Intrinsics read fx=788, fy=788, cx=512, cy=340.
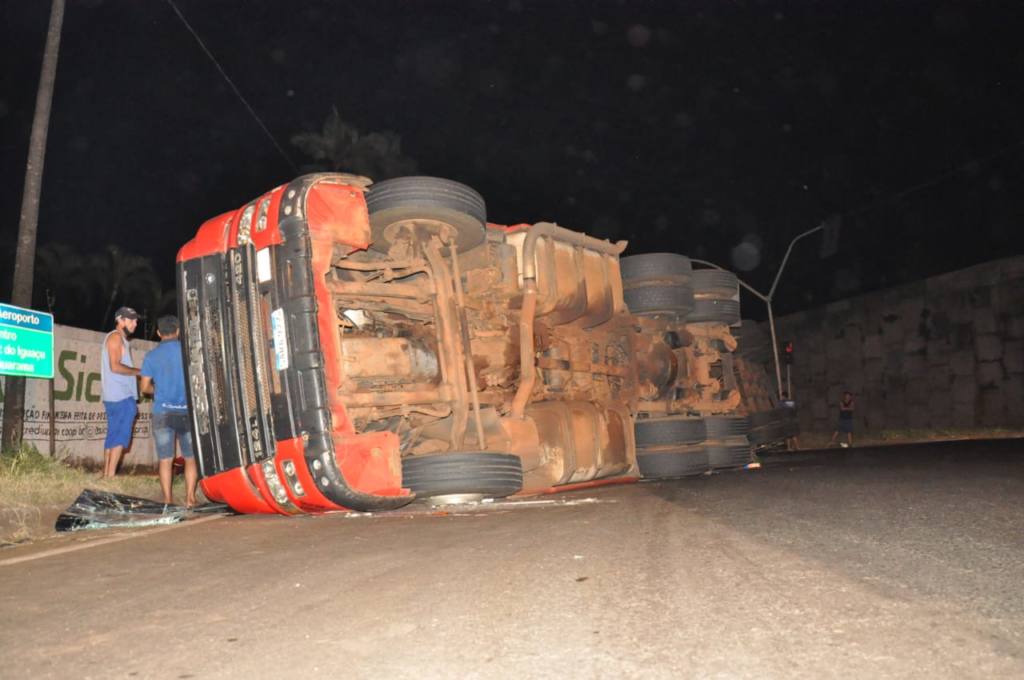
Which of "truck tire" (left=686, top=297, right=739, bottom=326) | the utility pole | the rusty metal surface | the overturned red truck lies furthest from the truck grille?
"truck tire" (left=686, top=297, right=739, bottom=326)

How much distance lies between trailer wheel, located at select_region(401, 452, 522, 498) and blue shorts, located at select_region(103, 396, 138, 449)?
3170mm

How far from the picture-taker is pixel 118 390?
7.05 meters

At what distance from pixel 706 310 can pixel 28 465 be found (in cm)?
750

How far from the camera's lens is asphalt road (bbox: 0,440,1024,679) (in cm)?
219

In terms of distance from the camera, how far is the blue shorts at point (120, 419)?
7.04 meters

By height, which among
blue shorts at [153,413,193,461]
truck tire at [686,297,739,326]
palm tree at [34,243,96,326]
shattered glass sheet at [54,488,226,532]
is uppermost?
palm tree at [34,243,96,326]

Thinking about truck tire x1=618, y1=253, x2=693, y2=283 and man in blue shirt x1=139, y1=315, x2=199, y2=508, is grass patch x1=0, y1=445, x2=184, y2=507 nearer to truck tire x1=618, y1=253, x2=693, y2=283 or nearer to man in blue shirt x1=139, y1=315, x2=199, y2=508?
man in blue shirt x1=139, y1=315, x2=199, y2=508

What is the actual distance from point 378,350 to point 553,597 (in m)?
3.14

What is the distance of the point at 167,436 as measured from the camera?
6.62 metres

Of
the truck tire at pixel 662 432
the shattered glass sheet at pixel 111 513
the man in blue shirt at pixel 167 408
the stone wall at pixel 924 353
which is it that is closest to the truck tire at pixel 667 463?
the truck tire at pixel 662 432

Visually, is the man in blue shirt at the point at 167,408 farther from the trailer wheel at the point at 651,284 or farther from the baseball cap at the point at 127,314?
the trailer wheel at the point at 651,284

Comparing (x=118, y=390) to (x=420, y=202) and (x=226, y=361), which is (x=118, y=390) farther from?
(x=420, y=202)

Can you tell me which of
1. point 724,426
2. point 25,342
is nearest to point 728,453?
point 724,426

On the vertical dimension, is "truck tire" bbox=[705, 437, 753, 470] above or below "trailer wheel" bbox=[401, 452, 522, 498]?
below
